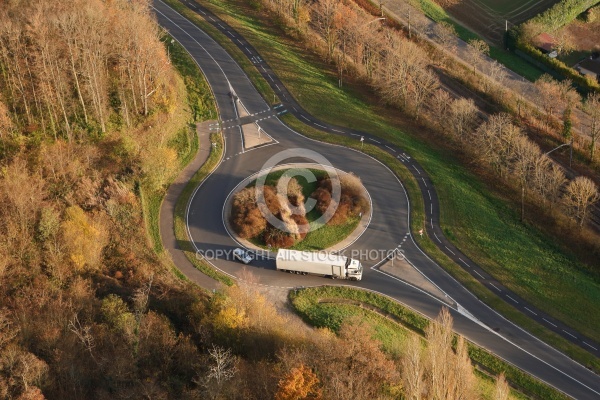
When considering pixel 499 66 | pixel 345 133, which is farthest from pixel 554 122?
pixel 345 133

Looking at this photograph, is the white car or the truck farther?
the white car

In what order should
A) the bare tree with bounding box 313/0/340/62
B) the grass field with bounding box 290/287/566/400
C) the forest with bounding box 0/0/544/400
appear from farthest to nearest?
1. the bare tree with bounding box 313/0/340/62
2. the grass field with bounding box 290/287/566/400
3. the forest with bounding box 0/0/544/400

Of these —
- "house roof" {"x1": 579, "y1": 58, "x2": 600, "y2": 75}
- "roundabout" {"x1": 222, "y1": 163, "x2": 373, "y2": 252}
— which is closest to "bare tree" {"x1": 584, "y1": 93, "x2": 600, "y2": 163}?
"house roof" {"x1": 579, "y1": 58, "x2": 600, "y2": 75}

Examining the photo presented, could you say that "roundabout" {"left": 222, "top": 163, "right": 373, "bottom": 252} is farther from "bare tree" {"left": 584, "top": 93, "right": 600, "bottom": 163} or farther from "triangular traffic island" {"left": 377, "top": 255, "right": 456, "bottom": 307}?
"bare tree" {"left": 584, "top": 93, "right": 600, "bottom": 163}

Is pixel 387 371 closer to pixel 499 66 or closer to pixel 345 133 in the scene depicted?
pixel 345 133

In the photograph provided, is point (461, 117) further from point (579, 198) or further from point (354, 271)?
point (354, 271)

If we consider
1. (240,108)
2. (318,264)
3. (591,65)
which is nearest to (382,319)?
(318,264)
